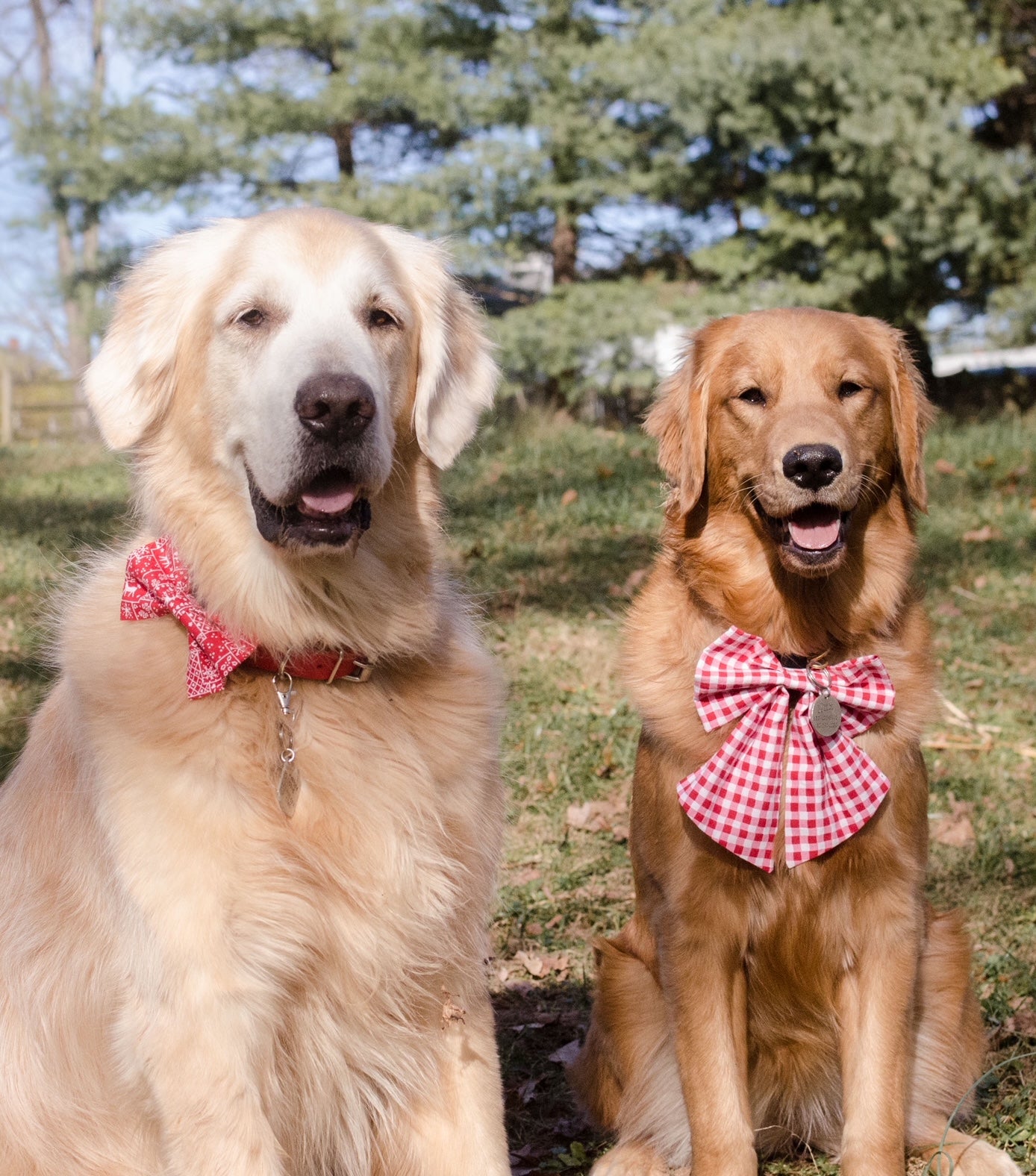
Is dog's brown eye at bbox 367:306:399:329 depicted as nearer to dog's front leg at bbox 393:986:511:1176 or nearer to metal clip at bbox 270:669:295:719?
Result: metal clip at bbox 270:669:295:719

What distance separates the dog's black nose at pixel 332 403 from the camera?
88.8 inches

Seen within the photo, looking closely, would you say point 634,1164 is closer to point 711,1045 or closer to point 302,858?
point 711,1045

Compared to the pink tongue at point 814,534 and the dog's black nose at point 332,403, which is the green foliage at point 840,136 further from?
the dog's black nose at point 332,403

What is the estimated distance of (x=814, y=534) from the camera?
285 cm

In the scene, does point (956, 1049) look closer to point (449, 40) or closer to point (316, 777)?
point (316, 777)

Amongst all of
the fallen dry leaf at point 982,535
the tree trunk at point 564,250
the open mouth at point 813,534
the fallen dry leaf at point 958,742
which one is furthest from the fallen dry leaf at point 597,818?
the tree trunk at point 564,250

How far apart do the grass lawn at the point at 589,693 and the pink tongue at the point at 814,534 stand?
29.4 inches

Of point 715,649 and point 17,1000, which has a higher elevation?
point 715,649

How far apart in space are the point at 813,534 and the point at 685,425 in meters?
0.46

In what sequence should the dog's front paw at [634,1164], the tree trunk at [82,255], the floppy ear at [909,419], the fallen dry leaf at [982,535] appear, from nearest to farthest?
the dog's front paw at [634,1164]
the floppy ear at [909,419]
the fallen dry leaf at [982,535]
the tree trunk at [82,255]

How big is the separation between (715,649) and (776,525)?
318 millimetres

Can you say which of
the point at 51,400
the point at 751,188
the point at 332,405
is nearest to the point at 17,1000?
the point at 332,405

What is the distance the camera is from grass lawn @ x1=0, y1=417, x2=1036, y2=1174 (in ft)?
11.5

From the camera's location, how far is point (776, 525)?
9.56 feet
